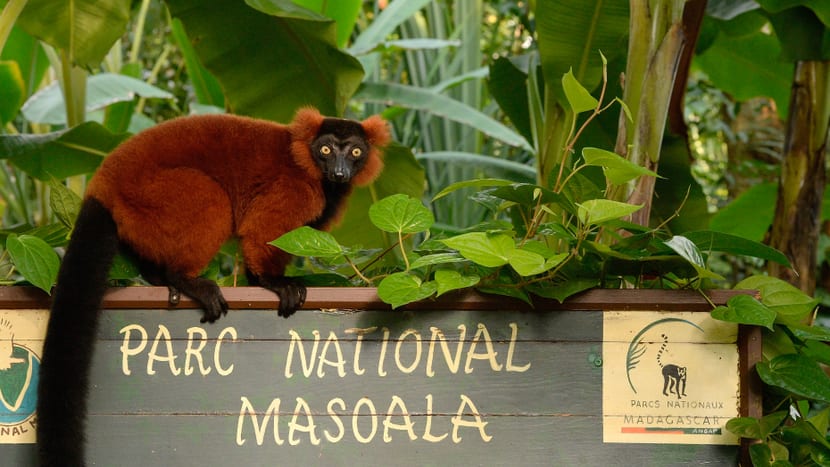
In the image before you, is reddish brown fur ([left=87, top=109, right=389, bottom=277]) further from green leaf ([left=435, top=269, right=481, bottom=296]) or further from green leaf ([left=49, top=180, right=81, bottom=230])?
green leaf ([left=435, top=269, right=481, bottom=296])

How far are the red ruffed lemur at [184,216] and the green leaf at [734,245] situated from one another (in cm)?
92

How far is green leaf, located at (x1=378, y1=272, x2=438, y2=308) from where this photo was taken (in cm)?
184

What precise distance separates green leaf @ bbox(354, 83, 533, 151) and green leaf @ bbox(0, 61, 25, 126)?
1.52 metres

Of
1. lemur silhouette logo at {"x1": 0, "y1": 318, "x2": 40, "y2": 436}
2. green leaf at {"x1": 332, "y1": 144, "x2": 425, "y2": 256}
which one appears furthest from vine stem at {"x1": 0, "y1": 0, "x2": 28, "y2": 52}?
green leaf at {"x1": 332, "y1": 144, "x2": 425, "y2": 256}

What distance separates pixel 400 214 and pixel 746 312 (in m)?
0.80

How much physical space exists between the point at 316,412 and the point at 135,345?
1.48ft

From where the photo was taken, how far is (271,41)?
316 centimetres

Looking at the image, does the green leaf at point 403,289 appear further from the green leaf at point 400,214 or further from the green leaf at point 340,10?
the green leaf at point 340,10

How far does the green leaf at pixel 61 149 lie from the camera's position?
2.89 m

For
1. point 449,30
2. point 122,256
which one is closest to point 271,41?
point 122,256

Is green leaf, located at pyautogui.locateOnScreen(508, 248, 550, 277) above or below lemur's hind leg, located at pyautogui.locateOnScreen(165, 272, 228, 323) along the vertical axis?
above

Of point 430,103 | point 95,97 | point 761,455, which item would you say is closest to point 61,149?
point 95,97

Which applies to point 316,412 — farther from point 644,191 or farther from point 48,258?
point 644,191

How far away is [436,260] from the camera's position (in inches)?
73.7
